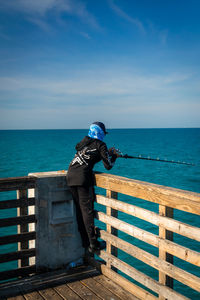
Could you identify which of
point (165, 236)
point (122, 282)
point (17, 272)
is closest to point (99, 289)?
point (122, 282)

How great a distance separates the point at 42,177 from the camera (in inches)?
161

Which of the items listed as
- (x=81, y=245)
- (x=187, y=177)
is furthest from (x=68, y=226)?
(x=187, y=177)

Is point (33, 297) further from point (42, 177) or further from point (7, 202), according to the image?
point (42, 177)

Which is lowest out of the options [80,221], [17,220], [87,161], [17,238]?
[17,238]

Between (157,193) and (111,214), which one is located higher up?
(157,193)

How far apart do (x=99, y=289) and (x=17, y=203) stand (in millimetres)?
1442

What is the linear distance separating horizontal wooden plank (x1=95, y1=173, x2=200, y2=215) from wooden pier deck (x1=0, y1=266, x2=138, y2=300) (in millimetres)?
1162

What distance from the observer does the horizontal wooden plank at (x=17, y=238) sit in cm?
369

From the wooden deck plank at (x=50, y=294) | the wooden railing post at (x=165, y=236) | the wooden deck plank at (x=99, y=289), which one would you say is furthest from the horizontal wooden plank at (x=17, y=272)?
the wooden railing post at (x=165, y=236)

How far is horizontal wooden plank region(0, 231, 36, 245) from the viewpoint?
369 centimetres

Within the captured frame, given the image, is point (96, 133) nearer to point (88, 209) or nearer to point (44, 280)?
point (88, 209)

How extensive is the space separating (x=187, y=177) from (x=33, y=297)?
1163 inches

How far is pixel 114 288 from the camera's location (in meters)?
3.57

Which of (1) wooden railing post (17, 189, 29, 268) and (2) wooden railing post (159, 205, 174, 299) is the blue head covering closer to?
(1) wooden railing post (17, 189, 29, 268)
